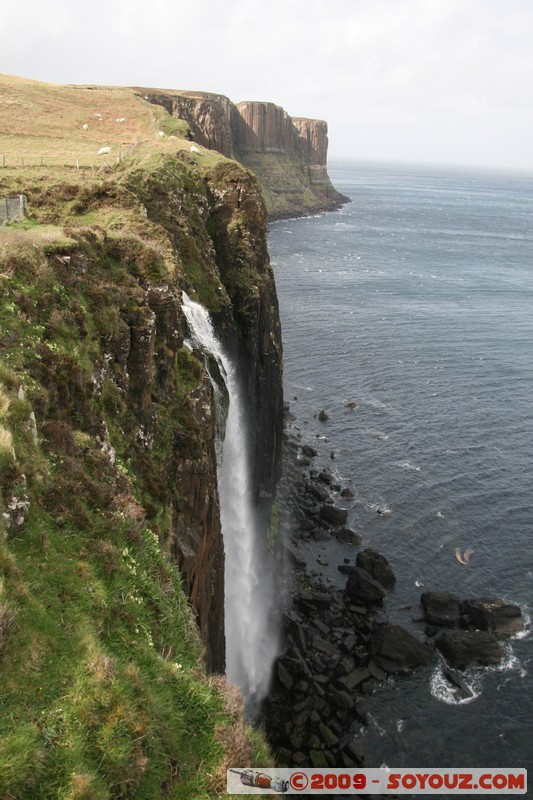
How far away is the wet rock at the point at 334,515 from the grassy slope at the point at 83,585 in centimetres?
2778

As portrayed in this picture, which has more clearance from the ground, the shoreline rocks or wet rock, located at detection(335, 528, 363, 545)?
wet rock, located at detection(335, 528, 363, 545)

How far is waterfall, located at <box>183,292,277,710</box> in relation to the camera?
32594 millimetres

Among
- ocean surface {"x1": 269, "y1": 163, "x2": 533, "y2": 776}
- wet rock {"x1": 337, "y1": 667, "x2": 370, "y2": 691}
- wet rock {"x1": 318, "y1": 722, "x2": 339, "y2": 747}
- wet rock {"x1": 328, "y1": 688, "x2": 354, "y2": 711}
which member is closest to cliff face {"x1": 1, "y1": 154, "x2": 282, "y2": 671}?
wet rock {"x1": 318, "y1": 722, "x2": 339, "y2": 747}

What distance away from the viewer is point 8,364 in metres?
15.8

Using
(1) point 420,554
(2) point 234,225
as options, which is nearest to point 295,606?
(1) point 420,554

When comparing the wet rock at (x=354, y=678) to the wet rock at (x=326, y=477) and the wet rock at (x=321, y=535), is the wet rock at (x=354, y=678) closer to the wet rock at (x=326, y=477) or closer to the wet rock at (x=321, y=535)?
the wet rock at (x=321, y=535)

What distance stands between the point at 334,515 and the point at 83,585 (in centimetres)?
3812

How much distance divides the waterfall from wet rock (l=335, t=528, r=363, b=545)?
9.04 m

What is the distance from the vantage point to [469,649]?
36.4 metres

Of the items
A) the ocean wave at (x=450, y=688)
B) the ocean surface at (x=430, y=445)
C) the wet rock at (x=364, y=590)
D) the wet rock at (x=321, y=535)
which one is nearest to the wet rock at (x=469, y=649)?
the ocean surface at (x=430, y=445)

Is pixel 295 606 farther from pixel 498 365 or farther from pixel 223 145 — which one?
pixel 223 145

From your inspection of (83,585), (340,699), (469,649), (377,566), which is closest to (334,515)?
(377,566)

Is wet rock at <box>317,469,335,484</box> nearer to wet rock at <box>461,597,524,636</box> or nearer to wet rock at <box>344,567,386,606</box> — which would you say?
wet rock at <box>344,567,386,606</box>

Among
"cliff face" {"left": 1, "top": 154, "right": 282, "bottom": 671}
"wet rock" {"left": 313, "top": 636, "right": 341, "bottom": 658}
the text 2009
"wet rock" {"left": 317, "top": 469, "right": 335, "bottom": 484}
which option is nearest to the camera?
"cliff face" {"left": 1, "top": 154, "right": 282, "bottom": 671}
